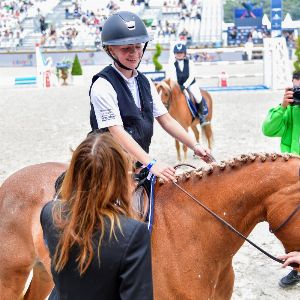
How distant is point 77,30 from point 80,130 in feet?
113

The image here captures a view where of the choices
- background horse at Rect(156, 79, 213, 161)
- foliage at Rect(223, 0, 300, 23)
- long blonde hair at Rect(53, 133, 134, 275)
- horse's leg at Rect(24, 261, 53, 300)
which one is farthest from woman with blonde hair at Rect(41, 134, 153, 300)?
foliage at Rect(223, 0, 300, 23)

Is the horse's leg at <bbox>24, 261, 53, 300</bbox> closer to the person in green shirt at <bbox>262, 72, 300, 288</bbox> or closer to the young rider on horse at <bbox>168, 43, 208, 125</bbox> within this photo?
the person in green shirt at <bbox>262, 72, 300, 288</bbox>

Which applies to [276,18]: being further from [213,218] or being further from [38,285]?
[213,218]

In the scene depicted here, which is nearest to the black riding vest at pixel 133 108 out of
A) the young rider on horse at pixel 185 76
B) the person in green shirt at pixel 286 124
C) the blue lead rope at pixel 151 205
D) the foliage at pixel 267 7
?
the blue lead rope at pixel 151 205

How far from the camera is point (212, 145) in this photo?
411 inches

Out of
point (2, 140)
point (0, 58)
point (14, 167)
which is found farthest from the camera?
point (0, 58)

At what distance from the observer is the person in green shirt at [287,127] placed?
4000mm

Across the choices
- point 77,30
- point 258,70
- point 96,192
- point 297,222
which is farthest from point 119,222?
point 77,30

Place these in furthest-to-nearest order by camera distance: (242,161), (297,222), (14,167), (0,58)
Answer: (0,58), (14,167), (242,161), (297,222)

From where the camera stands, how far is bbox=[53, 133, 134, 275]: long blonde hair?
1733mm

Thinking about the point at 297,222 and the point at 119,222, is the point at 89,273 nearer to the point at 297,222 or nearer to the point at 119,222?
the point at 119,222

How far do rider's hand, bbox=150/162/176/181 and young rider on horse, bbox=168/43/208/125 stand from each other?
772 cm

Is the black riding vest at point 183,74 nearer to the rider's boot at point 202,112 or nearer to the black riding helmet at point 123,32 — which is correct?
the rider's boot at point 202,112

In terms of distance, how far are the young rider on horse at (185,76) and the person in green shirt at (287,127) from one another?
19.4 feet
